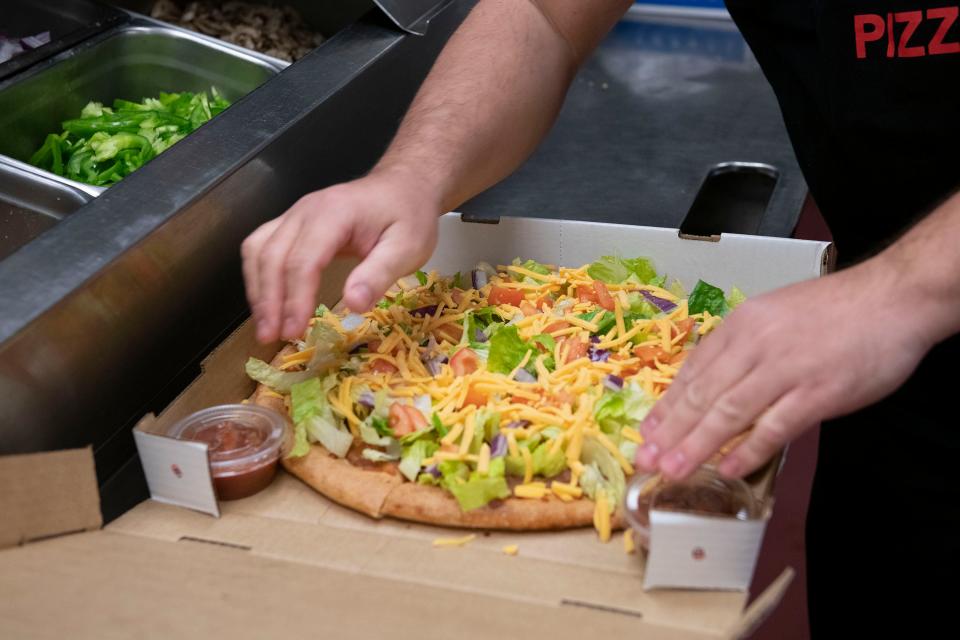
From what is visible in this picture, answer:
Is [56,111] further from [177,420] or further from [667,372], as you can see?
[667,372]

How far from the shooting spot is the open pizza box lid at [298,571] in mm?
1123

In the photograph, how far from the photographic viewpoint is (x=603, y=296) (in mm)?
1657

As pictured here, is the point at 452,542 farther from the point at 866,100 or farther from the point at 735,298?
the point at 866,100

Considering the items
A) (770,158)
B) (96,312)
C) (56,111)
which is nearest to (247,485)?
(96,312)

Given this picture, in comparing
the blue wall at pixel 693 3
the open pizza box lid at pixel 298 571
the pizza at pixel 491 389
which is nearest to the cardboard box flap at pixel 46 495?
the open pizza box lid at pixel 298 571

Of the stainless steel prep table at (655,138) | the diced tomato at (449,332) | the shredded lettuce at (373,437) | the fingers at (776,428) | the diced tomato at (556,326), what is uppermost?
the fingers at (776,428)

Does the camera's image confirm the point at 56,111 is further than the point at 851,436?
Yes

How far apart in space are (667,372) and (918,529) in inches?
20.0

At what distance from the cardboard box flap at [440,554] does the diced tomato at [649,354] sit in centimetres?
32

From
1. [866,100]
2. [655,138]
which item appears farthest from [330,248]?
[655,138]

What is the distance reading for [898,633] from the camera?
1.72 meters

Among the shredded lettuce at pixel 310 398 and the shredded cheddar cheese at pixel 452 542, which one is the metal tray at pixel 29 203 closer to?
the shredded lettuce at pixel 310 398

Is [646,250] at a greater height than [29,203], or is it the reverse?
[29,203]

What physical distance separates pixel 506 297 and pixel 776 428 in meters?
0.65
